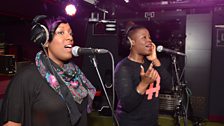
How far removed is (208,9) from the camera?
4891mm

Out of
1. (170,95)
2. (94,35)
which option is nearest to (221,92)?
(170,95)

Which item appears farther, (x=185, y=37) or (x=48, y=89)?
(x=185, y=37)

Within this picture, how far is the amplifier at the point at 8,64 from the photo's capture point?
4.20 m

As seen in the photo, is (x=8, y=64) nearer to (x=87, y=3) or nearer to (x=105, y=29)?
(x=87, y=3)

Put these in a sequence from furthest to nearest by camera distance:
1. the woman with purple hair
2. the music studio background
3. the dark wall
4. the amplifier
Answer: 1. the dark wall
2. the music studio background
3. the amplifier
4. the woman with purple hair

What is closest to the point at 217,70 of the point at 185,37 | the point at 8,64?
the point at 185,37

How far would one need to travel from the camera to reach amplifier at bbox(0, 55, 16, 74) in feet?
13.8

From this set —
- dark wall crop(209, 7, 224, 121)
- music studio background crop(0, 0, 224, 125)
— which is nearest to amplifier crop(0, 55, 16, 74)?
music studio background crop(0, 0, 224, 125)

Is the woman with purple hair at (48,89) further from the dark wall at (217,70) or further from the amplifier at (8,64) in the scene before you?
the dark wall at (217,70)

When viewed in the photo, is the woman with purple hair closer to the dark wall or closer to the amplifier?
the amplifier

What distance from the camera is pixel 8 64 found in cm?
423

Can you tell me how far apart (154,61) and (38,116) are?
1392 mm

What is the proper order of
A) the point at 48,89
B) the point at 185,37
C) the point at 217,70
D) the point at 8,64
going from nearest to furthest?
1. the point at 48,89
2. the point at 8,64
3. the point at 185,37
4. the point at 217,70

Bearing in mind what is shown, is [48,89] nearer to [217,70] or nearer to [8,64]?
[8,64]
